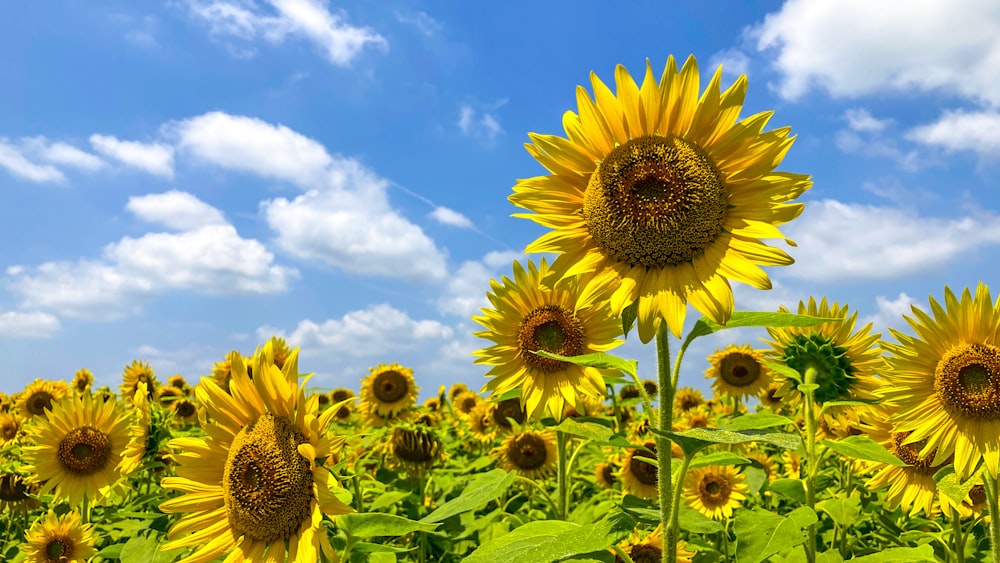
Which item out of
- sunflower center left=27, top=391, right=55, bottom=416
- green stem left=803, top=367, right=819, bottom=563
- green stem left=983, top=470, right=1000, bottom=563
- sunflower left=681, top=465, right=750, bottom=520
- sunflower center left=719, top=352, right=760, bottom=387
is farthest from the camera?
sunflower center left=27, top=391, right=55, bottom=416

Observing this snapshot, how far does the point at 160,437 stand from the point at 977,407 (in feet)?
16.2

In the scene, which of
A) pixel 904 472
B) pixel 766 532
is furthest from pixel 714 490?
pixel 766 532

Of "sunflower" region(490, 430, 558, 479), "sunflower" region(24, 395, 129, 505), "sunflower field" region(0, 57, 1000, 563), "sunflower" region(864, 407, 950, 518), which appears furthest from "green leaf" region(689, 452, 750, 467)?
"sunflower" region(24, 395, 129, 505)

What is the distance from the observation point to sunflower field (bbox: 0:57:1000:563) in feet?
8.20

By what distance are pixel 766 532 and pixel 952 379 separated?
1.53 m

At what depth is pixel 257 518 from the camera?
9.59ft

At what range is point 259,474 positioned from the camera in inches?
114

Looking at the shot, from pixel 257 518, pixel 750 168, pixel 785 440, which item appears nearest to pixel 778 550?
pixel 785 440

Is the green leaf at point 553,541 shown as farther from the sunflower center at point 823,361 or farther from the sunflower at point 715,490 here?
the sunflower at point 715,490

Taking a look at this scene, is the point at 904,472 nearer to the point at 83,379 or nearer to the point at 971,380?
the point at 971,380

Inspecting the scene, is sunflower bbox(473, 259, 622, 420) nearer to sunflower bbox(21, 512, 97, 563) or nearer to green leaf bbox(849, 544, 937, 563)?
green leaf bbox(849, 544, 937, 563)

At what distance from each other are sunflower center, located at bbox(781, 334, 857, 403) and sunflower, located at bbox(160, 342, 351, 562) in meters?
2.56

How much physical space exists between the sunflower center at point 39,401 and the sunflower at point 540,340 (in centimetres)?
745

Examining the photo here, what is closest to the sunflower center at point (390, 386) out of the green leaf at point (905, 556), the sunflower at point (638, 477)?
the sunflower at point (638, 477)
